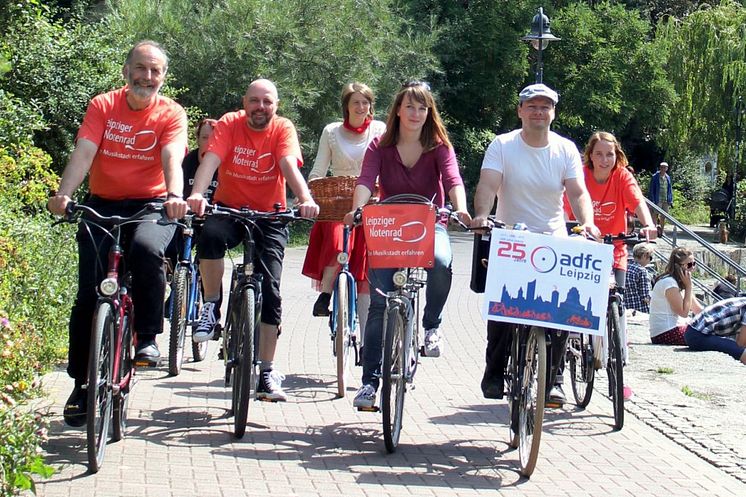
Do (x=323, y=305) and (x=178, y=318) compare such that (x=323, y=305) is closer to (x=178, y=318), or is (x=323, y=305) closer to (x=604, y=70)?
(x=178, y=318)

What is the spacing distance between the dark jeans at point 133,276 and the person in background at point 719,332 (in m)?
7.39

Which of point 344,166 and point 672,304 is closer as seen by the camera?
point 344,166

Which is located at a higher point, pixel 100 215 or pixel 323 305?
pixel 100 215

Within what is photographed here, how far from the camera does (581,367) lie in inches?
332

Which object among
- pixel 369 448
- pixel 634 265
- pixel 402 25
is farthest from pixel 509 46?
pixel 369 448

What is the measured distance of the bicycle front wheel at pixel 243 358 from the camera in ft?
22.4

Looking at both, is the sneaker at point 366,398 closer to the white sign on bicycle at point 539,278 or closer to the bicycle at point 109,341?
the white sign on bicycle at point 539,278

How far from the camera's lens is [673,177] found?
47.4m

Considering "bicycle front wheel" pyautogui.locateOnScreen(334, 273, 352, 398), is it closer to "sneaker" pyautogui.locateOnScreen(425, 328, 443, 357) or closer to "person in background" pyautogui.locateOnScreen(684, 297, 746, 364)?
"sneaker" pyautogui.locateOnScreen(425, 328, 443, 357)

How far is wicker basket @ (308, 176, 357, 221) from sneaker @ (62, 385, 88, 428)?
9.18 ft

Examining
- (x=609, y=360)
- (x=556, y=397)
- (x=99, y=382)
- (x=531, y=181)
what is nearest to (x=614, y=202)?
(x=609, y=360)

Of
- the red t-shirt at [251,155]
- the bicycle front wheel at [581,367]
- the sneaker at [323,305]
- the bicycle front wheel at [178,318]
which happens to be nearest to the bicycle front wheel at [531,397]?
the bicycle front wheel at [581,367]

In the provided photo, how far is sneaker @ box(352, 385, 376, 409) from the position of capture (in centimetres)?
694

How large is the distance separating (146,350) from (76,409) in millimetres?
477
